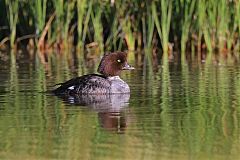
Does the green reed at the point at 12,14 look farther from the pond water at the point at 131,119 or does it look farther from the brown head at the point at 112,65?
the brown head at the point at 112,65

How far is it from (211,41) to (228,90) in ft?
20.1

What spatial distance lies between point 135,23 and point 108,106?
25.6 feet

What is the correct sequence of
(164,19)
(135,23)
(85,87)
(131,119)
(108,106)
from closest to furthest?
(131,119)
(108,106)
(85,87)
(164,19)
(135,23)

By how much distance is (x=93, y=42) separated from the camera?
18547 millimetres

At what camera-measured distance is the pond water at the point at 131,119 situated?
291 inches

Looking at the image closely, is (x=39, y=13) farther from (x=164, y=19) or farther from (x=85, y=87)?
(x=85, y=87)

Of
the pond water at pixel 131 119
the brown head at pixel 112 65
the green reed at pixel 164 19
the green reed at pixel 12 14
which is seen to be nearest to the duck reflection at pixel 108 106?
the pond water at pixel 131 119

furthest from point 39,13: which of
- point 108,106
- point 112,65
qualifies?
point 108,106

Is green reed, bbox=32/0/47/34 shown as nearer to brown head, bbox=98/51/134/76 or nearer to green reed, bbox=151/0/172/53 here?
green reed, bbox=151/0/172/53

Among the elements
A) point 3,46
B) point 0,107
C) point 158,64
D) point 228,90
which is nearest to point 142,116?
point 0,107

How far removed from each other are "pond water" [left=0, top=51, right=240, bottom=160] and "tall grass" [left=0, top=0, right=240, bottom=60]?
2999 millimetres

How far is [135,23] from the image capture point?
17.9m

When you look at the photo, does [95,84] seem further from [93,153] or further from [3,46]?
[3,46]

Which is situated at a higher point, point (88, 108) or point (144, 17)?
point (144, 17)
